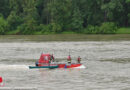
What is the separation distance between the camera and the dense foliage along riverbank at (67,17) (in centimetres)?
11831

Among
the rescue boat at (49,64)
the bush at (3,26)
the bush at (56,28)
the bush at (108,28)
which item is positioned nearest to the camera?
the rescue boat at (49,64)

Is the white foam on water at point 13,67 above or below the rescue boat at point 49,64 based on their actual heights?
below

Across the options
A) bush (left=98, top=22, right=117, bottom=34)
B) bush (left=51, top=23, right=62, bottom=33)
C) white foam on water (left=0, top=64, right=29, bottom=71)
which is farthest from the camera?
bush (left=51, top=23, right=62, bottom=33)

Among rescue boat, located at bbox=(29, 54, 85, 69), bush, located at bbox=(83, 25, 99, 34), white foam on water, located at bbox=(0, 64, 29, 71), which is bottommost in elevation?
bush, located at bbox=(83, 25, 99, 34)

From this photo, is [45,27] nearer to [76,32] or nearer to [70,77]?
[76,32]

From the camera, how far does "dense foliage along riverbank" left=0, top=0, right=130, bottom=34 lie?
118 metres

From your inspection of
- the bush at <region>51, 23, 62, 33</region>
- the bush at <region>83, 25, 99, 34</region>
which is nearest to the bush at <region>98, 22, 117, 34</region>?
the bush at <region>83, 25, 99, 34</region>

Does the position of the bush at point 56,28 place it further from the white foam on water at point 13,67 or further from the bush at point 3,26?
the white foam on water at point 13,67

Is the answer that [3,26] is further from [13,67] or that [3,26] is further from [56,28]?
[13,67]

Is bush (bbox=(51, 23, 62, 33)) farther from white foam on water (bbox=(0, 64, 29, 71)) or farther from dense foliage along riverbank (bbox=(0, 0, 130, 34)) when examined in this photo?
white foam on water (bbox=(0, 64, 29, 71))

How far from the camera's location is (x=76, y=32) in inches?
4710

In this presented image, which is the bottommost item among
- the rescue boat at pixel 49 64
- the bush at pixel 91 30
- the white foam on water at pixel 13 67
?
the bush at pixel 91 30

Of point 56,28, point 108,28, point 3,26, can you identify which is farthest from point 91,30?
point 3,26

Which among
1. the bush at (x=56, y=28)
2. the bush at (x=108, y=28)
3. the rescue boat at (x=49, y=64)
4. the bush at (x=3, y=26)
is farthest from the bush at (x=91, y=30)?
the rescue boat at (x=49, y=64)
